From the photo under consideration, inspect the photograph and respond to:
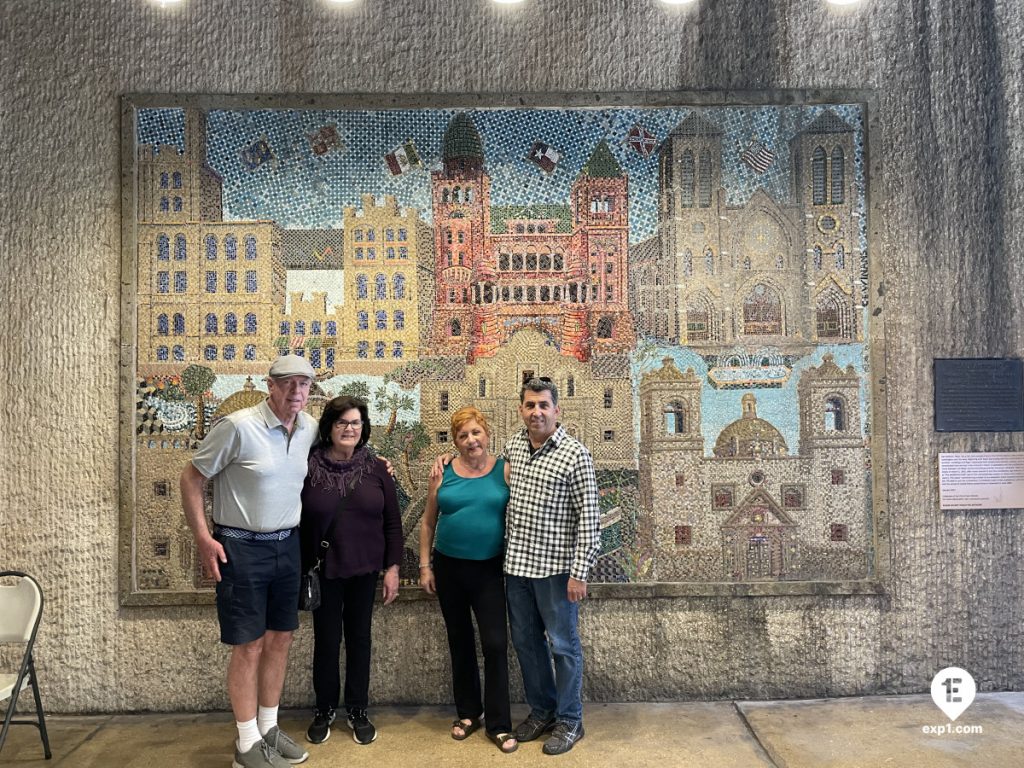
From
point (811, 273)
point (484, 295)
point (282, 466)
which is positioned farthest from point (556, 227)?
point (282, 466)

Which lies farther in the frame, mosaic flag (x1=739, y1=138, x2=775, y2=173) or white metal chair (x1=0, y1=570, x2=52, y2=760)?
mosaic flag (x1=739, y1=138, x2=775, y2=173)

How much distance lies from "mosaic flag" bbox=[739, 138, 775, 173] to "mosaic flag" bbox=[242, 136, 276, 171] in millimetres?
2445

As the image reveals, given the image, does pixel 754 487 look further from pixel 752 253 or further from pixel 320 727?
pixel 320 727

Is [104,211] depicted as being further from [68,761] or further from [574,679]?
[574,679]

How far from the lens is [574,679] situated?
3195 mm

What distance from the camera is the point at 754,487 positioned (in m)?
3.75

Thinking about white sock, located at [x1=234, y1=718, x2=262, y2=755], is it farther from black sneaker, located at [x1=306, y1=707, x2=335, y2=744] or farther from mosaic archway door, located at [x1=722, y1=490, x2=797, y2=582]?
mosaic archway door, located at [x1=722, y1=490, x2=797, y2=582]

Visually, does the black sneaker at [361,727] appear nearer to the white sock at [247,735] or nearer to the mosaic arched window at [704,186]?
the white sock at [247,735]

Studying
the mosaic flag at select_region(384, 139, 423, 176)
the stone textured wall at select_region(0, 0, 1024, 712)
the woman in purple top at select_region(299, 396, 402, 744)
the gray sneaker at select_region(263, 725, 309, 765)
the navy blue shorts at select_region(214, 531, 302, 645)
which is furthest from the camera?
the mosaic flag at select_region(384, 139, 423, 176)

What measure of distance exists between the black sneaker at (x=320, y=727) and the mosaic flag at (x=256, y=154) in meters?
2.69

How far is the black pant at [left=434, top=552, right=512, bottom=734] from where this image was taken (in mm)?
3236

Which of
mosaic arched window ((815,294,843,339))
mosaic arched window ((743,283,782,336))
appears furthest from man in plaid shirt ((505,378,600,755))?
mosaic arched window ((815,294,843,339))

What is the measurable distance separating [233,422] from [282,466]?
27cm

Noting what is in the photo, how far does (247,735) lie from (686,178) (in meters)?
3.30
